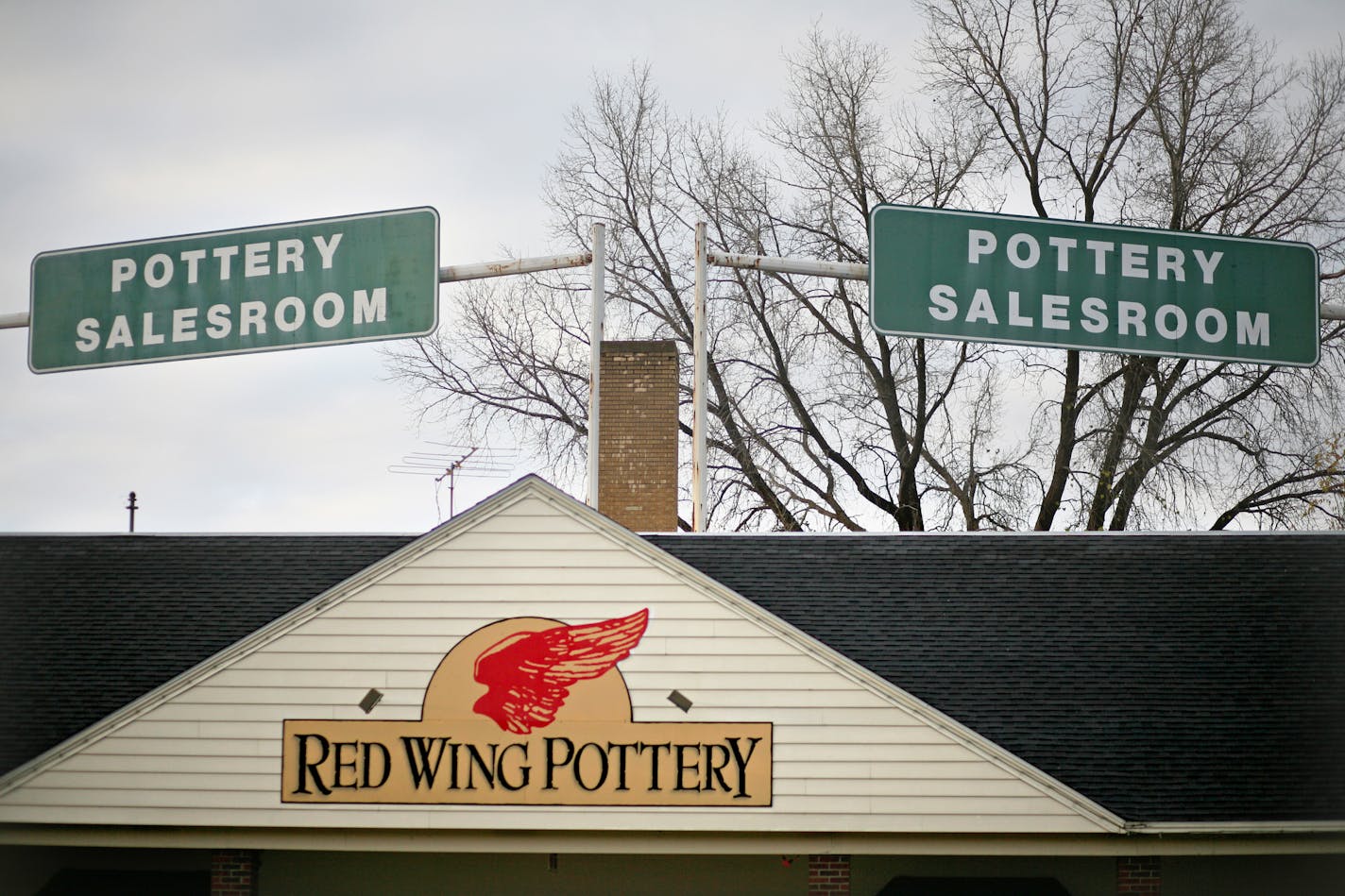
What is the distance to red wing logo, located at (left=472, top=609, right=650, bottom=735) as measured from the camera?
43.2ft

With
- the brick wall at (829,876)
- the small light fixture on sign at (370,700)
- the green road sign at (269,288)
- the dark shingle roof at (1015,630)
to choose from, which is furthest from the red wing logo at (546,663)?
the green road sign at (269,288)

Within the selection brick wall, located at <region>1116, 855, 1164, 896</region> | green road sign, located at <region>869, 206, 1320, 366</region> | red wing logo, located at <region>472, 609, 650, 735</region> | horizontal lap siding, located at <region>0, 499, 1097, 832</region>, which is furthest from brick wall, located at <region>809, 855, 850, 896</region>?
green road sign, located at <region>869, 206, 1320, 366</region>

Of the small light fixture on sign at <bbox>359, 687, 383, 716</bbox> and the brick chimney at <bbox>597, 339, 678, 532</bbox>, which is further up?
the brick chimney at <bbox>597, 339, 678, 532</bbox>

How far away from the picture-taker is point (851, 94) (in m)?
28.5

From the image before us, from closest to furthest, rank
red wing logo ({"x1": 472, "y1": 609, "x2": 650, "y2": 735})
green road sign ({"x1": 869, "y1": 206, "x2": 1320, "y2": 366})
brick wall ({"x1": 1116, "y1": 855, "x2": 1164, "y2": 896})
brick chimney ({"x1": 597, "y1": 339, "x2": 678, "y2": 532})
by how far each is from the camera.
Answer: green road sign ({"x1": 869, "y1": 206, "x2": 1320, "y2": 366}), red wing logo ({"x1": 472, "y1": 609, "x2": 650, "y2": 735}), brick wall ({"x1": 1116, "y1": 855, "x2": 1164, "y2": 896}), brick chimney ({"x1": 597, "y1": 339, "x2": 678, "y2": 532})

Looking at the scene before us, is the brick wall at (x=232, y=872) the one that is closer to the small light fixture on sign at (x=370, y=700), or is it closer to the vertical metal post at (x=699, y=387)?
the small light fixture on sign at (x=370, y=700)

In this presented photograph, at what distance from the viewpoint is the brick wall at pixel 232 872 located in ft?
44.5

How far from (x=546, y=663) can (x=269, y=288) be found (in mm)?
4339

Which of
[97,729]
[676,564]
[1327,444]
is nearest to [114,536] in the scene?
[97,729]

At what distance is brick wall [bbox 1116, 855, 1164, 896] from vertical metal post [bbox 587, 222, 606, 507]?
6.07m

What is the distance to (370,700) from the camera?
13242 mm

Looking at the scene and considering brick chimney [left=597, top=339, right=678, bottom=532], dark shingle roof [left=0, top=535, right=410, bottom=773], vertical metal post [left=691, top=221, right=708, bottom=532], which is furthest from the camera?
brick chimney [left=597, top=339, right=678, bottom=532]

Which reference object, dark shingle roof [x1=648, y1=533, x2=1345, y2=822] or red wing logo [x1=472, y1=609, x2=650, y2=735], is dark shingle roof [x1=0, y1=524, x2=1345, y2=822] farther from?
red wing logo [x1=472, y1=609, x2=650, y2=735]

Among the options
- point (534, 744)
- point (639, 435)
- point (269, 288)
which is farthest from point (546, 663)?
point (639, 435)
